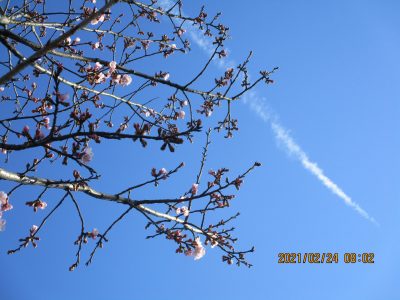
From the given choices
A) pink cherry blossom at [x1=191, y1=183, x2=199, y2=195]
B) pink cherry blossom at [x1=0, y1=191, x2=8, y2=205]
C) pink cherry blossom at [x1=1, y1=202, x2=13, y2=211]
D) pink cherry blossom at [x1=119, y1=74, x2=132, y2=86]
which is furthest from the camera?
pink cherry blossom at [x1=119, y1=74, x2=132, y2=86]

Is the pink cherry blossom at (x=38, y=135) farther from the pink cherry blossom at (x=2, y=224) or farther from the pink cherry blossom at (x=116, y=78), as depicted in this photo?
the pink cherry blossom at (x=116, y=78)

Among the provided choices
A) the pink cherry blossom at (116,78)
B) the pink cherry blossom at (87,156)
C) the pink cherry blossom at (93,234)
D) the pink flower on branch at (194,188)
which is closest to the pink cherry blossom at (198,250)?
the pink flower on branch at (194,188)

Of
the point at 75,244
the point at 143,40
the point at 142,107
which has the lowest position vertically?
the point at 75,244

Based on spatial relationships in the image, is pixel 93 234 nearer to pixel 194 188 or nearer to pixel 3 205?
pixel 3 205

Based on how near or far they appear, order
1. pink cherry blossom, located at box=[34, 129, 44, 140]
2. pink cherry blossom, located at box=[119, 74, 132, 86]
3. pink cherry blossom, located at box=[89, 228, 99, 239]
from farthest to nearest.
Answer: pink cherry blossom, located at box=[119, 74, 132, 86] < pink cherry blossom, located at box=[89, 228, 99, 239] < pink cherry blossom, located at box=[34, 129, 44, 140]

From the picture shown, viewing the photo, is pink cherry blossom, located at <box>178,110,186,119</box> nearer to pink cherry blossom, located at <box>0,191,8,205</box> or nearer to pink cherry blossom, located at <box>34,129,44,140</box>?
pink cherry blossom, located at <box>0,191,8,205</box>

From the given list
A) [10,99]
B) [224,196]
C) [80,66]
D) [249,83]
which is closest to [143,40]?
[80,66]

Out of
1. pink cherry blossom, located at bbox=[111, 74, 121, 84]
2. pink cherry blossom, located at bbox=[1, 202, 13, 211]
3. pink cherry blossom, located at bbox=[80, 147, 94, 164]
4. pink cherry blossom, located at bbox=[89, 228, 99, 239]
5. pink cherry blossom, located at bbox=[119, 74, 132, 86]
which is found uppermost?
pink cherry blossom, located at bbox=[119, 74, 132, 86]

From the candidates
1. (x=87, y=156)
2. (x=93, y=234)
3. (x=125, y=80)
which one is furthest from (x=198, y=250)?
(x=125, y=80)

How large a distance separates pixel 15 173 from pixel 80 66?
6.49 ft

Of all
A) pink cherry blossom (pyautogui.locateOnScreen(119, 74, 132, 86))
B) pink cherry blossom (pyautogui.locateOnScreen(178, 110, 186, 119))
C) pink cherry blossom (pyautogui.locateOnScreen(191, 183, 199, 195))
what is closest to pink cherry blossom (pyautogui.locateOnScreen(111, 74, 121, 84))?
pink cherry blossom (pyautogui.locateOnScreen(119, 74, 132, 86))

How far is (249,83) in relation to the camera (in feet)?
16.6

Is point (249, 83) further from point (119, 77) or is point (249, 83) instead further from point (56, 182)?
point (56, 182)

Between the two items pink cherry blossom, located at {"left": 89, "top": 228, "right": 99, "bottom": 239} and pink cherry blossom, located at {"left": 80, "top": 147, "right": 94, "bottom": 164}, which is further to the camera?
pink cherry blossom, located at {"left": 89, "top": 228, "right": 99, "bottom": 239}
